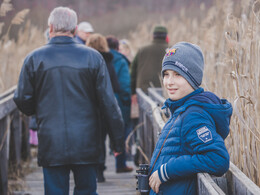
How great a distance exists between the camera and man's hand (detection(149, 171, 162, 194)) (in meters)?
1.89

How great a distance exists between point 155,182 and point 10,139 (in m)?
3.02

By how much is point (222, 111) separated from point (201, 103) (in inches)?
3.4

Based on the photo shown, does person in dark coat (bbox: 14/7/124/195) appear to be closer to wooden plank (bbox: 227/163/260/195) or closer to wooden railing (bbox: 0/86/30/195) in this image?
wooden railing (bbox: 0/86/30/195)

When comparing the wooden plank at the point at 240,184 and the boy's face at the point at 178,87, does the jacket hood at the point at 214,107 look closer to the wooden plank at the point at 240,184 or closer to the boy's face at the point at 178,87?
the boy's face at the point at 178,87

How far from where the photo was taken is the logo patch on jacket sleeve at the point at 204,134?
1.72m

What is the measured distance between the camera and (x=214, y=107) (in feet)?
5.84

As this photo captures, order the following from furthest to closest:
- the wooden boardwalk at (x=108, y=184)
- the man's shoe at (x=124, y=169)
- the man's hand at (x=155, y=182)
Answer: the man's shoe at (x=124, y=169) < the wooden boardwalk at (x=108, y=184) < the man's hand at (x=155, y=182)

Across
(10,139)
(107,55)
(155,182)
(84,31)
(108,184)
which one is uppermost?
(84,31)

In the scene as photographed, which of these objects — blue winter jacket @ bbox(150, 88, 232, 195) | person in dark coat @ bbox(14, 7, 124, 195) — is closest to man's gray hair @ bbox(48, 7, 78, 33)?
person in dark coat @ bbox(14, 7, 124, 195)

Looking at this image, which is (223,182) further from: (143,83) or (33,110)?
(143,83)

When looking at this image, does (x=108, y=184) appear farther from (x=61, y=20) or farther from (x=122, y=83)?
(x=61, y=20)

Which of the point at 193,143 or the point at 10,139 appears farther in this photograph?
the point at 10,139

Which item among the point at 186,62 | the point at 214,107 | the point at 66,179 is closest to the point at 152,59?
the point at 66,179

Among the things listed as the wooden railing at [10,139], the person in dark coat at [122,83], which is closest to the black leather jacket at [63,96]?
the wooden railing at [10,139]
